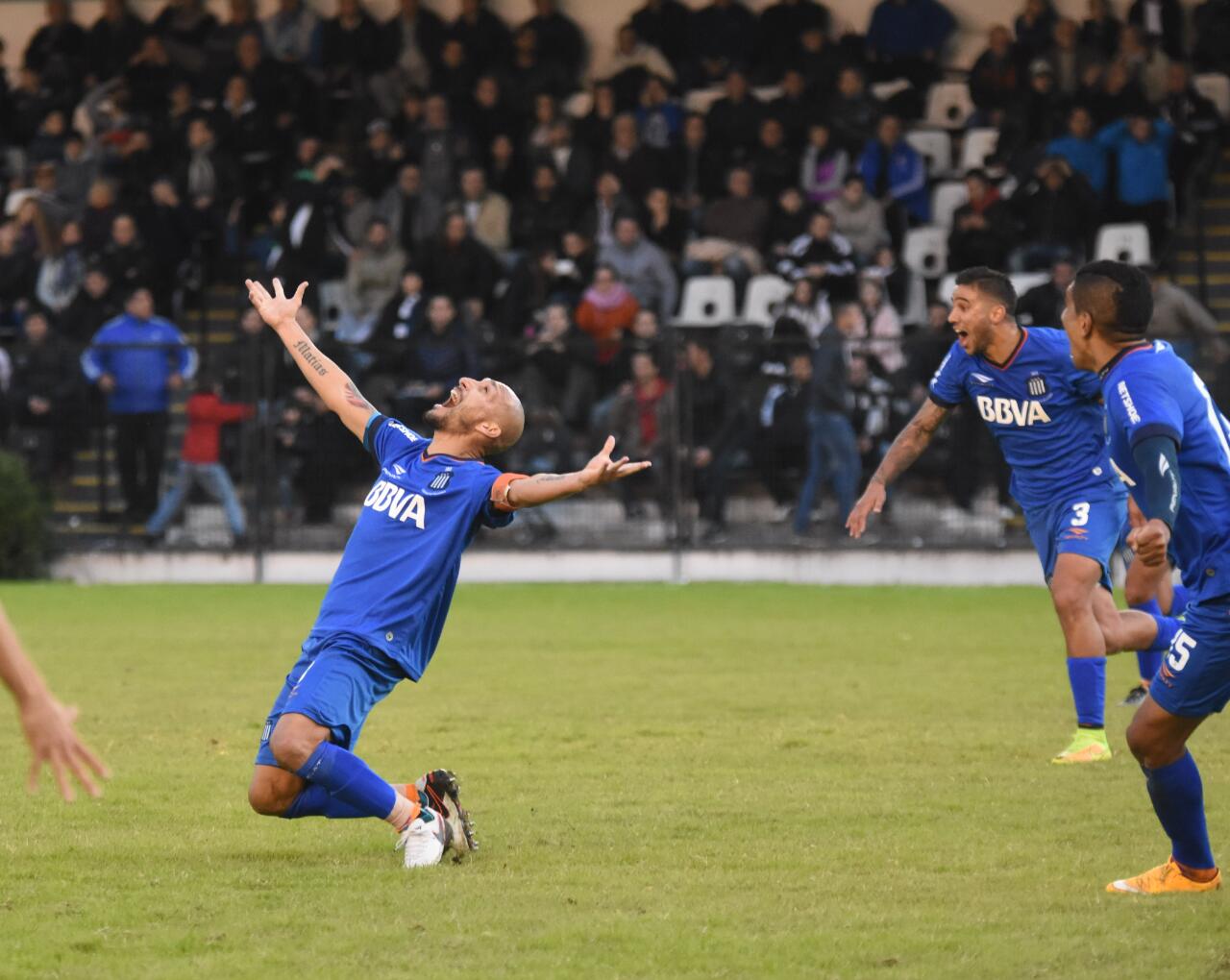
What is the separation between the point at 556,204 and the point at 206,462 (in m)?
5.27

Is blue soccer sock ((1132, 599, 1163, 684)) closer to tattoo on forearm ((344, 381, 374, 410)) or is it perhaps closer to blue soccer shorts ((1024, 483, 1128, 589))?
blue soccer shorts ((1024, 483, 1128, 589))

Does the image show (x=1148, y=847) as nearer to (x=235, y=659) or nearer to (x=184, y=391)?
(x=235, y=659)

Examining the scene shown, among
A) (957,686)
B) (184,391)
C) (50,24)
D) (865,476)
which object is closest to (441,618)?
(957,686)

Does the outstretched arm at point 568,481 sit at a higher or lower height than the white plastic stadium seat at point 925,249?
lower

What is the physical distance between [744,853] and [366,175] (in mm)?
17545

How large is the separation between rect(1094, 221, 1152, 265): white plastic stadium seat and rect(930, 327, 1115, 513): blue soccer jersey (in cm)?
1140

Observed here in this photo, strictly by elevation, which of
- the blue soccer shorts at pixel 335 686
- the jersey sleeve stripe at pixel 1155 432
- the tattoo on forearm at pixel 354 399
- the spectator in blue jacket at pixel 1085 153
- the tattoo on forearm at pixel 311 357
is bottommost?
the blue soccer shorts at pixel 335 686

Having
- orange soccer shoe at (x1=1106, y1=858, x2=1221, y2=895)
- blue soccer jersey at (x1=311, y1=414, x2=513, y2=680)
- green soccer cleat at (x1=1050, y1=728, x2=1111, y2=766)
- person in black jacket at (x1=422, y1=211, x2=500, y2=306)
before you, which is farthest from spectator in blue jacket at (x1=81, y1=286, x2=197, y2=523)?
orange soccer shoe at (x1=1106, y1=858, x2=1221, y2=895)

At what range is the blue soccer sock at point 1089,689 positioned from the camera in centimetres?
962

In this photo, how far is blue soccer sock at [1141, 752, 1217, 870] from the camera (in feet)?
20.8

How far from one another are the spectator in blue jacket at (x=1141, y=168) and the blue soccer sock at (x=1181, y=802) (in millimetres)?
15878

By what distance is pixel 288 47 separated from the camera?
86.9ft

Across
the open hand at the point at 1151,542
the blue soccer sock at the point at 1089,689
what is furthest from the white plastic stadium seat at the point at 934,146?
the open hand at the point at 1151,542

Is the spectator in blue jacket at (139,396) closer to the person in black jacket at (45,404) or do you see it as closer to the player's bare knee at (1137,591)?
the person in black jacket at (45,404)
